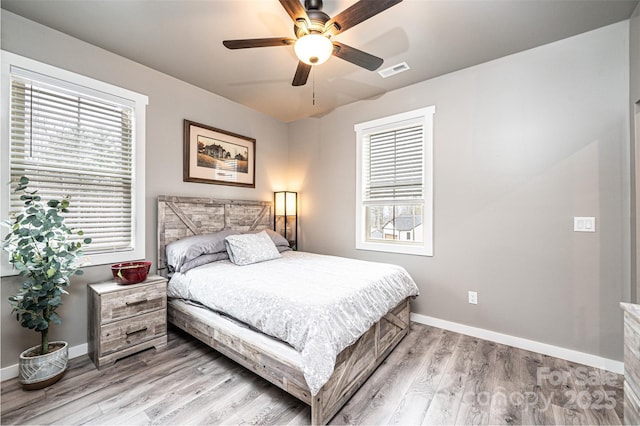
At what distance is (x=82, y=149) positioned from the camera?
2508mm

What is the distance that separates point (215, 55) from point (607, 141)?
360 centimetres

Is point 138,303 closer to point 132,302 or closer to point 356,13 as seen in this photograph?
point 132,302

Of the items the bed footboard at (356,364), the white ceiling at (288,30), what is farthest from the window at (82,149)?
the bed footboard at (356,364)

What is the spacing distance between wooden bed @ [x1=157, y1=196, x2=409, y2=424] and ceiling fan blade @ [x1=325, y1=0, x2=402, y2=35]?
2157 mm

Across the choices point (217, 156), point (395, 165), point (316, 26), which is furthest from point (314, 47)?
point (217, 156)

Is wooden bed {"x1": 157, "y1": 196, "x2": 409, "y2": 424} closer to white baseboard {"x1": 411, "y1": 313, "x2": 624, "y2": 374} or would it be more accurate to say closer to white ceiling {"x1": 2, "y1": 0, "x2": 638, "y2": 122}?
white baseboard {"x1": 411, "y1": 313, "x2": 624, "y2": 374}

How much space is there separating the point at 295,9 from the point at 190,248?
2300 mm

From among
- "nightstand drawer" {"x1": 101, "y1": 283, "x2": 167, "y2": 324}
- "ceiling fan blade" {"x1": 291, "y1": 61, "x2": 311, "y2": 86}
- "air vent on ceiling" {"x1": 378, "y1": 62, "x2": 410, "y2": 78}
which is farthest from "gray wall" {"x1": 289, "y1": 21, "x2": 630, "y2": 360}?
"nightstand drawer" {"x1": 101, "y1": 283, "x2": 167, "y2": 324}

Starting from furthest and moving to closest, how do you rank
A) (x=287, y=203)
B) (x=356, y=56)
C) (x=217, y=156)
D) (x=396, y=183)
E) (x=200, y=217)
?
1. (x=287, y=203)
2. (x=217, y=156)
3. (x=396, y=183)
4. (x=200, y=217)
5. (x=356, y=56)

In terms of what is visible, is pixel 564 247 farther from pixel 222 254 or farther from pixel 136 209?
pixel 136 209

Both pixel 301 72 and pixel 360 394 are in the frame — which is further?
pixel 301 72

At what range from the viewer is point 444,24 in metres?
2.24

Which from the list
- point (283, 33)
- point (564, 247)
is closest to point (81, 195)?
point (283, 33)

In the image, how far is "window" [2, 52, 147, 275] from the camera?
218cm
